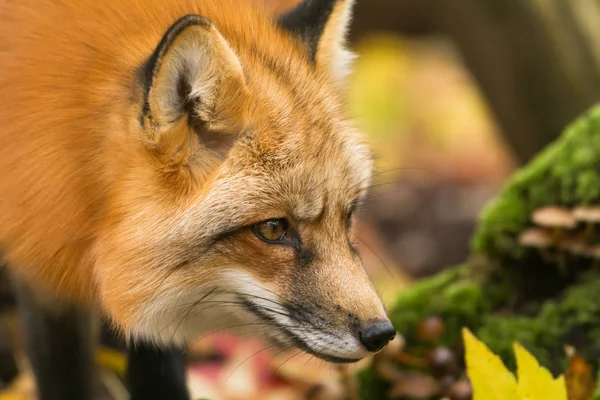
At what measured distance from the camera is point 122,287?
9.34 ft

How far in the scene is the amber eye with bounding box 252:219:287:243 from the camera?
110 inches

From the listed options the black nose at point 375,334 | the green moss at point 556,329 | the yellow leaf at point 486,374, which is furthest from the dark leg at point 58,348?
the green moss at point 556,329

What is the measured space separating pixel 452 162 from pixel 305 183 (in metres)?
9.08

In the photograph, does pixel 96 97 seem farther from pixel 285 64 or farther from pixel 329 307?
pixel 329 307

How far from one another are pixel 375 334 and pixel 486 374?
1.33 ft

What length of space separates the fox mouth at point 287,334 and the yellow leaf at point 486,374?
39 cm

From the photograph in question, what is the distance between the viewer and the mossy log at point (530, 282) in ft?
11.8

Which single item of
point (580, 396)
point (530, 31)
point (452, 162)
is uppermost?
point (530, 31)

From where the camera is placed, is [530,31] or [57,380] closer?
[57,380]

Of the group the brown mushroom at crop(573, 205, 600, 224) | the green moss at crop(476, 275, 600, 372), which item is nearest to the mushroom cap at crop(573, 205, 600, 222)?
the brown mushroom at crop(573, 205, 600, 224)

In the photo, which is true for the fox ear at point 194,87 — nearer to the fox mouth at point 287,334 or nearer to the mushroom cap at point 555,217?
the fox mouth at point 287,334

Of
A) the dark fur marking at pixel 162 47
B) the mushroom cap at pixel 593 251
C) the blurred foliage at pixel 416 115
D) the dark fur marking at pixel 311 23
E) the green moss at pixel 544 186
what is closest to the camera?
the dark fur marking at pixel 162 47

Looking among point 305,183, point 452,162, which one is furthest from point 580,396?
point 452,162

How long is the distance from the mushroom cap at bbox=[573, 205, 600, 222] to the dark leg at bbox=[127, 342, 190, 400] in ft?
5.99
